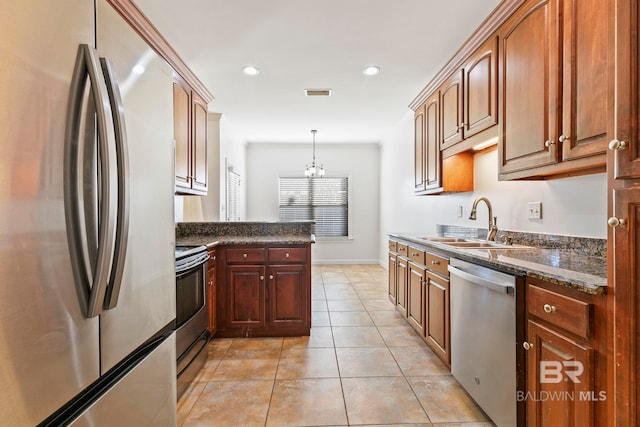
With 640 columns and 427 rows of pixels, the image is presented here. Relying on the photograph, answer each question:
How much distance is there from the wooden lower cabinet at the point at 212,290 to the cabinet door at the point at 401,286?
1.87 meters

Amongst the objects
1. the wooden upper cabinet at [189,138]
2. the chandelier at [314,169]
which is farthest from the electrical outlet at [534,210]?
the chandelier at [314,169]

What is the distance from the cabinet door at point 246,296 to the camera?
2969 millimetres

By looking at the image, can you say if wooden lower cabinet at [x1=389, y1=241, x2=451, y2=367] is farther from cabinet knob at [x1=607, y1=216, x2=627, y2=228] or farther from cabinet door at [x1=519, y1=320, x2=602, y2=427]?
cabinet knob at [x1=607, y1=216, x2=627, y2=228]

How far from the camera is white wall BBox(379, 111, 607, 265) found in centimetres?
180

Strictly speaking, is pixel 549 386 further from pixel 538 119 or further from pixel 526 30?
pixel 526 30

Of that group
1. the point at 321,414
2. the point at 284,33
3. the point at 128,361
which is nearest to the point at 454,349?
the point at 321,414

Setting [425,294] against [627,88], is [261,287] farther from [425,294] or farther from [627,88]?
[627,88]

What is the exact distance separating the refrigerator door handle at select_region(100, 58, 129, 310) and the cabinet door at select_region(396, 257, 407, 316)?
2732 mm

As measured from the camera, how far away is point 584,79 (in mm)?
1462

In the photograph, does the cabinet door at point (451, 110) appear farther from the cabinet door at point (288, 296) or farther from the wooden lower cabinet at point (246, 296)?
the wooden lower cabinet at point (246, 296)

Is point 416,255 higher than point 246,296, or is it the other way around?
point 416,255

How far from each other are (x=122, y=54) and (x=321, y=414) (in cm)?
202

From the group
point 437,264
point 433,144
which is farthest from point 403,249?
point 433,144

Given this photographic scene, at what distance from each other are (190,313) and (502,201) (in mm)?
2651
